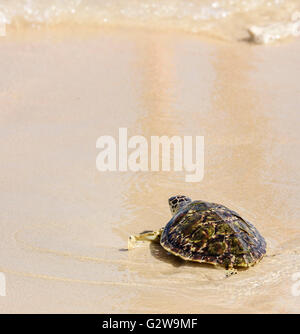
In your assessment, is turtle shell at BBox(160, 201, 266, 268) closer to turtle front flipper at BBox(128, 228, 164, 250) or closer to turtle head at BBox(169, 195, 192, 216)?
turtle front flipper at BBox(128, 228, 164, 250)

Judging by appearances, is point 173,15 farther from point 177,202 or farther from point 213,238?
point 213,238

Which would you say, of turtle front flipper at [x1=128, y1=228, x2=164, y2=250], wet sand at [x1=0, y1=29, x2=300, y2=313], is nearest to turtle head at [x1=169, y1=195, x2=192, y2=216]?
wet sand at [x1=0, y1=29, x2=300, y2=313]

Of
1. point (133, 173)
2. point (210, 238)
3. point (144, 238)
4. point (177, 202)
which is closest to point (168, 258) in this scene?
point (144, 238)

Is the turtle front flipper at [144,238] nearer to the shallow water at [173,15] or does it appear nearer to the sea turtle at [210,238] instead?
the sea turtle at [210,238]

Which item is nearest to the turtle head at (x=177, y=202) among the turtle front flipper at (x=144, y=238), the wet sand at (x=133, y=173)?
the wet sand at (x=133, y=173)

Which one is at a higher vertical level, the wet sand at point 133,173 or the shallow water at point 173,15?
the shallow water at point 173,15

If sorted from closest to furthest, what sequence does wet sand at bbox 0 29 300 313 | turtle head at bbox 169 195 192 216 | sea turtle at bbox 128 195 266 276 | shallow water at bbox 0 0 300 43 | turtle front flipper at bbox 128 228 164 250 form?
wet sand at bbox 0 29 300 313, sea turtle at bbox 128 195 266 276, turtle front flipper at bbox 128 228 164 250, turtle head at bbox 169 195 192 216, shallow water at bbox 0 0 300 43
